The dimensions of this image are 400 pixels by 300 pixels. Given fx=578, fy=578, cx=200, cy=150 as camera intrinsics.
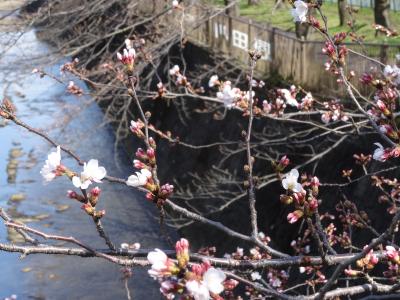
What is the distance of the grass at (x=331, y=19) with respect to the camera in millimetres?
13180

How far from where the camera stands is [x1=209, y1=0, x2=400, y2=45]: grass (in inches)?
519

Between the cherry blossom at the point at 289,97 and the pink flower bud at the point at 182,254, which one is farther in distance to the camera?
the cherry blossom at the point at 289,97

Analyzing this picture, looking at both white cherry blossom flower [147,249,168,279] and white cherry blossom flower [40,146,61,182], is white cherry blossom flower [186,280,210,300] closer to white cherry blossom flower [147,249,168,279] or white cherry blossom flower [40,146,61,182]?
white cherry blossom flower [147,249,168,279]

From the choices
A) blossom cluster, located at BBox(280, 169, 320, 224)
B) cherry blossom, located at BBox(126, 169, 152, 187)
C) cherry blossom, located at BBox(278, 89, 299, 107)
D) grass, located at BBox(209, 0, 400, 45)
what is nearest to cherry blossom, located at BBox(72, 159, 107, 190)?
cherry blossom, located at BBox(126, 169, 152, 187)

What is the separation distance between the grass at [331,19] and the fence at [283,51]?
640 millimetres

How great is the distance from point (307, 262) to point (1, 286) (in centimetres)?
859

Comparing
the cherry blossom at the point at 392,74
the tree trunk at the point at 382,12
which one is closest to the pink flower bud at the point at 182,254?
the cherry blossom at the point at 392,74

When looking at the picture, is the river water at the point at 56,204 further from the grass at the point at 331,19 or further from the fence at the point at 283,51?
the grass at the point at 331,19

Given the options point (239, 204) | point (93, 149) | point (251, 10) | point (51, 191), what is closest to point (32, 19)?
point (239, 204)

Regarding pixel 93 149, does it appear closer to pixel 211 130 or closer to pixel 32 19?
pixel 211 130

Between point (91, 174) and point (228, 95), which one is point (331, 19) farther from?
point (91, 174)

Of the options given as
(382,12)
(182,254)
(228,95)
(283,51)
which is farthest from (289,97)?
(382,12)

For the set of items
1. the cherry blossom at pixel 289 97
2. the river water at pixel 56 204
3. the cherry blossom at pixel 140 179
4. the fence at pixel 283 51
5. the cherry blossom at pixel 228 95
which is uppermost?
the cherry blossom at pixel 140 179

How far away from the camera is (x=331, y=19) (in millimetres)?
17203
